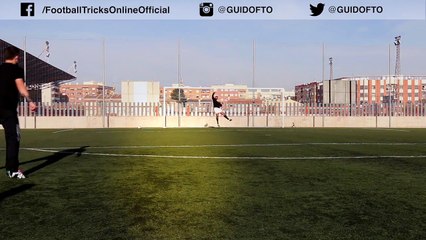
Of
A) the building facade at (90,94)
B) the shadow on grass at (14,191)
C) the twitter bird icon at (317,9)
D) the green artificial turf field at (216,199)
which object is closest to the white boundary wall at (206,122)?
the building facade at (90,94)

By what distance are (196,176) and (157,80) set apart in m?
17.4

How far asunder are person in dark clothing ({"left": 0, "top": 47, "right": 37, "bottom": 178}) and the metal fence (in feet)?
53.1

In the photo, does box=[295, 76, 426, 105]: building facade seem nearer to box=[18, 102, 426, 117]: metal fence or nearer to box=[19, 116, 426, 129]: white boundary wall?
box=[18, 102, 426, 117]: metal fence

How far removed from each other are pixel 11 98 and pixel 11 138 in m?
0.50

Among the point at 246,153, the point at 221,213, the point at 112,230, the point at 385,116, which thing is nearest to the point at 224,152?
the point at 246,153

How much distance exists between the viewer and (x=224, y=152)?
25.8ft

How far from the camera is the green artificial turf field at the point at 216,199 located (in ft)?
8.79

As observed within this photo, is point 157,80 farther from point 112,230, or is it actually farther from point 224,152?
point 112,230

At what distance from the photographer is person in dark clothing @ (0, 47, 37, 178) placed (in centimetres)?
474

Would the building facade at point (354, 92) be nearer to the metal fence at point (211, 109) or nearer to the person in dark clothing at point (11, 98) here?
the metal fence at point (211, 109)

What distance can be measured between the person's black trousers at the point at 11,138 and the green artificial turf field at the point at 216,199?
0.31 m

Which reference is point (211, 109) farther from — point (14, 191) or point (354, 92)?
point (14, 191)

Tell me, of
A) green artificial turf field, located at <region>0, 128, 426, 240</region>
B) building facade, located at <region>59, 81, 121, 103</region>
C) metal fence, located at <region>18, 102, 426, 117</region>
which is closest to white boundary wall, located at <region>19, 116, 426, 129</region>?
metal fence, located at <region>18, 102, 426, 117</region>

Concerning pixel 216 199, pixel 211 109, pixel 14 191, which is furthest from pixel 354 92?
pixel 14 191
